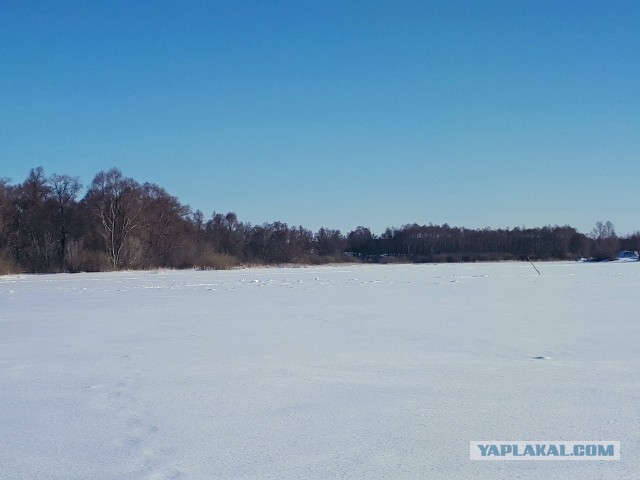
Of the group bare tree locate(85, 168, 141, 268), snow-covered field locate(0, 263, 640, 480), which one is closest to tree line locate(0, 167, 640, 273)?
bare tree locate(85, 168, 141, 268)

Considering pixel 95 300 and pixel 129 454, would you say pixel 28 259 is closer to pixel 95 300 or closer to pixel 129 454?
pixel 95 300

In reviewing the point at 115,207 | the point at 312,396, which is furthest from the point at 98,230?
the point at 312,396

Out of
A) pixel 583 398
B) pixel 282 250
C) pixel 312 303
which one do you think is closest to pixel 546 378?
pixel 583 398

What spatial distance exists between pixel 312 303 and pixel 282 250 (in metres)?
45.0
